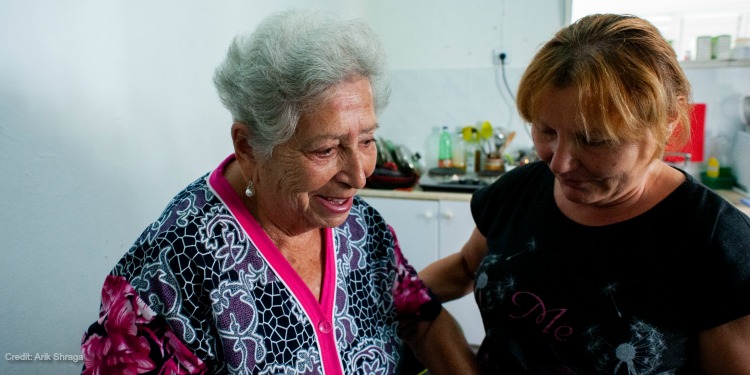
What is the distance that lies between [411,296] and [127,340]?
25.5 inches

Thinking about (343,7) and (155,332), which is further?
(343,7)

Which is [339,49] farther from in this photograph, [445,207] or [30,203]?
[445,207]

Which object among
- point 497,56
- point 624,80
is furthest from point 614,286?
point 497,56

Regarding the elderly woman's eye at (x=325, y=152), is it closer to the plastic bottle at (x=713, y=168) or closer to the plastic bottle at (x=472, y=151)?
the plastic bottle at (x=472, y=151)

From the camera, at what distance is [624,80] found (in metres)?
0.97

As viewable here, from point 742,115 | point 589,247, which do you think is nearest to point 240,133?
point 589,247

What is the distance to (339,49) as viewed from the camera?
1.00 metres

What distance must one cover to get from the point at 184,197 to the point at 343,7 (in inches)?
97.5

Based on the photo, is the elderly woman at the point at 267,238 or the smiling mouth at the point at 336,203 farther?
the smiling mouth at the point at 336,203

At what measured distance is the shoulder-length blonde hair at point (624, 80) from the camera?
97cm

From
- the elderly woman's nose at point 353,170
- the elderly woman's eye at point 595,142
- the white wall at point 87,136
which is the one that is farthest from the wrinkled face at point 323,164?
the white wall at point 87,136

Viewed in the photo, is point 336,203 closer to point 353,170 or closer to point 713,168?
point 353,170

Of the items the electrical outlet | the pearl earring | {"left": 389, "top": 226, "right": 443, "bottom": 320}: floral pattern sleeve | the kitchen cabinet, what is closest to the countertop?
the kitchen cabinet

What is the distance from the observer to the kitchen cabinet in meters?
2.97
